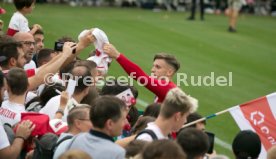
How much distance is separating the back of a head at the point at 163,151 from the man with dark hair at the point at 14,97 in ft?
7.64

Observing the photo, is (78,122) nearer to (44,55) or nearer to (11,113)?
(11,113)

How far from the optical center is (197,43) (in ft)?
72.8

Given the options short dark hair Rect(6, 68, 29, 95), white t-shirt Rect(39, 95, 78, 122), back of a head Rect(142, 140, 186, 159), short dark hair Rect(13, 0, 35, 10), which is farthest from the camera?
short dark hair Rect(13, 0, 35, 10)

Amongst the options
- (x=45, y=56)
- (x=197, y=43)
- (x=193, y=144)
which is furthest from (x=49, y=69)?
(x=197, y=43)

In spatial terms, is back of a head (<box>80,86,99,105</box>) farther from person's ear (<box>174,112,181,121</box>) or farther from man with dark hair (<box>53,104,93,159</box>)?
person's ear (<box>174,112,181,121</box>)

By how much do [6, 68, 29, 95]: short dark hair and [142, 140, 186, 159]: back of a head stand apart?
7.60ft

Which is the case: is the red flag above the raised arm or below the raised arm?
below

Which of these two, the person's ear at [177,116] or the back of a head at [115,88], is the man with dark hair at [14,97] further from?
the person's ear at [177,116]

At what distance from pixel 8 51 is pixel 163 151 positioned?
3.72 meters

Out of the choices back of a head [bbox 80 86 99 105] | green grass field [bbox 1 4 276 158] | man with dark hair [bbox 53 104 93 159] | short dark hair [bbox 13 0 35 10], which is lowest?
green grass field [bbox 1 4 276 158]

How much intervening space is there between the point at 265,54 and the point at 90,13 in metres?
7.80

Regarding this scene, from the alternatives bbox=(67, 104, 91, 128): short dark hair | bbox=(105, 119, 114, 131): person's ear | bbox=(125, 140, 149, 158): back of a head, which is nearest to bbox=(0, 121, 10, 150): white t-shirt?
bbox=(67, 104, 91, 128): short dark hair

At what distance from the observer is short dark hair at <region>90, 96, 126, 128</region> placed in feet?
22.1

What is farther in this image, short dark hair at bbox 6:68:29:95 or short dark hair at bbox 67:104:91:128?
short dark hair at bbox 6:68:29:95
